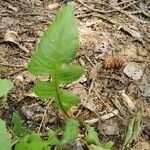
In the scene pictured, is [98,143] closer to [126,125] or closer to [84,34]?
[126,125]

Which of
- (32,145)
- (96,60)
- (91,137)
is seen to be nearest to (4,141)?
(32,145)

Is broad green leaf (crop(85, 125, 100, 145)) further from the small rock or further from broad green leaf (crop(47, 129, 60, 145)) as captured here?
the small rock

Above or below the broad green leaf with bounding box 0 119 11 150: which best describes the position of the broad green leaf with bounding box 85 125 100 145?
below

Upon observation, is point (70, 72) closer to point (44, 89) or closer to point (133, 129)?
point (44, 89)

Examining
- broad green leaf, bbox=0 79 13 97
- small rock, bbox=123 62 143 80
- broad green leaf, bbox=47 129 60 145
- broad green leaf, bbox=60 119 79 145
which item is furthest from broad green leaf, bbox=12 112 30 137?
small rock, bbox=123 62 143 80

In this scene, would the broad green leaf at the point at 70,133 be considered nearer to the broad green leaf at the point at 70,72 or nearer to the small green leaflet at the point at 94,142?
the small green leaflet at the point at 94,142

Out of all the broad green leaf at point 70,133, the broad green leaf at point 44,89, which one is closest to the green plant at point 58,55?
the broad green leaf at point 44,89
